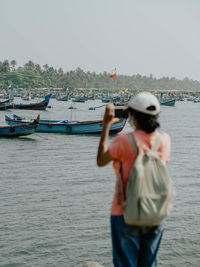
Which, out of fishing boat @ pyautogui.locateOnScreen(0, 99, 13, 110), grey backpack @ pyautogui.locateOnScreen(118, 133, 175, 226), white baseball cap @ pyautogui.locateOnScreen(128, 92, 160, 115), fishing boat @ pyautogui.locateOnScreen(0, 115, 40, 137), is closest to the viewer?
grey backpack @ pyautogui.locateOnScreen(118, 133, 175, 226)

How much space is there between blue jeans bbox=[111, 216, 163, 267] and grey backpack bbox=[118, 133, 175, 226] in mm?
139

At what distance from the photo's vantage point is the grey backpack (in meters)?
3.03

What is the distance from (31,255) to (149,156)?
25.6ft

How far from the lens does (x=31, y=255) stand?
10.1 meters

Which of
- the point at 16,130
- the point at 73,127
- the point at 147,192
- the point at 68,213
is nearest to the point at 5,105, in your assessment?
the point at 73,127

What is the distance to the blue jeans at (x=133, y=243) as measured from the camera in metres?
3.21

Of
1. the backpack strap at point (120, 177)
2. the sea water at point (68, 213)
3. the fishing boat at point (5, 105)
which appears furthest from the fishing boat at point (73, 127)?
the fishing boat at point (5, 105)

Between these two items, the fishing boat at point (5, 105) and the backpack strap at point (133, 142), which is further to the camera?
the fishing boat at point (5, 105)

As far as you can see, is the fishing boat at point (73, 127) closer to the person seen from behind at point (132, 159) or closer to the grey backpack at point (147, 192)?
the person seen from behind at point (132, 159)

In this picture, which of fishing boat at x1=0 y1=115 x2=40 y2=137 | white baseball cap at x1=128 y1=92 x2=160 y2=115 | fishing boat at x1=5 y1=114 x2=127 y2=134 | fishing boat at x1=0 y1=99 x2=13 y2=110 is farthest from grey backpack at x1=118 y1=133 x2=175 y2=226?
fishing boat at x1=0 y1=99 x2=13 y2=110

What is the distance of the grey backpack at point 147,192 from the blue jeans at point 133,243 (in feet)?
0.46

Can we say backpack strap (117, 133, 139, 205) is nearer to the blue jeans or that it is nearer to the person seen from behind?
the person seen from behind

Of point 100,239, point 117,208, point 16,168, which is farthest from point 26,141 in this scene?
point 117,208

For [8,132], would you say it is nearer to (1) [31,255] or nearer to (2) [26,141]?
→ (2) [26,141]
